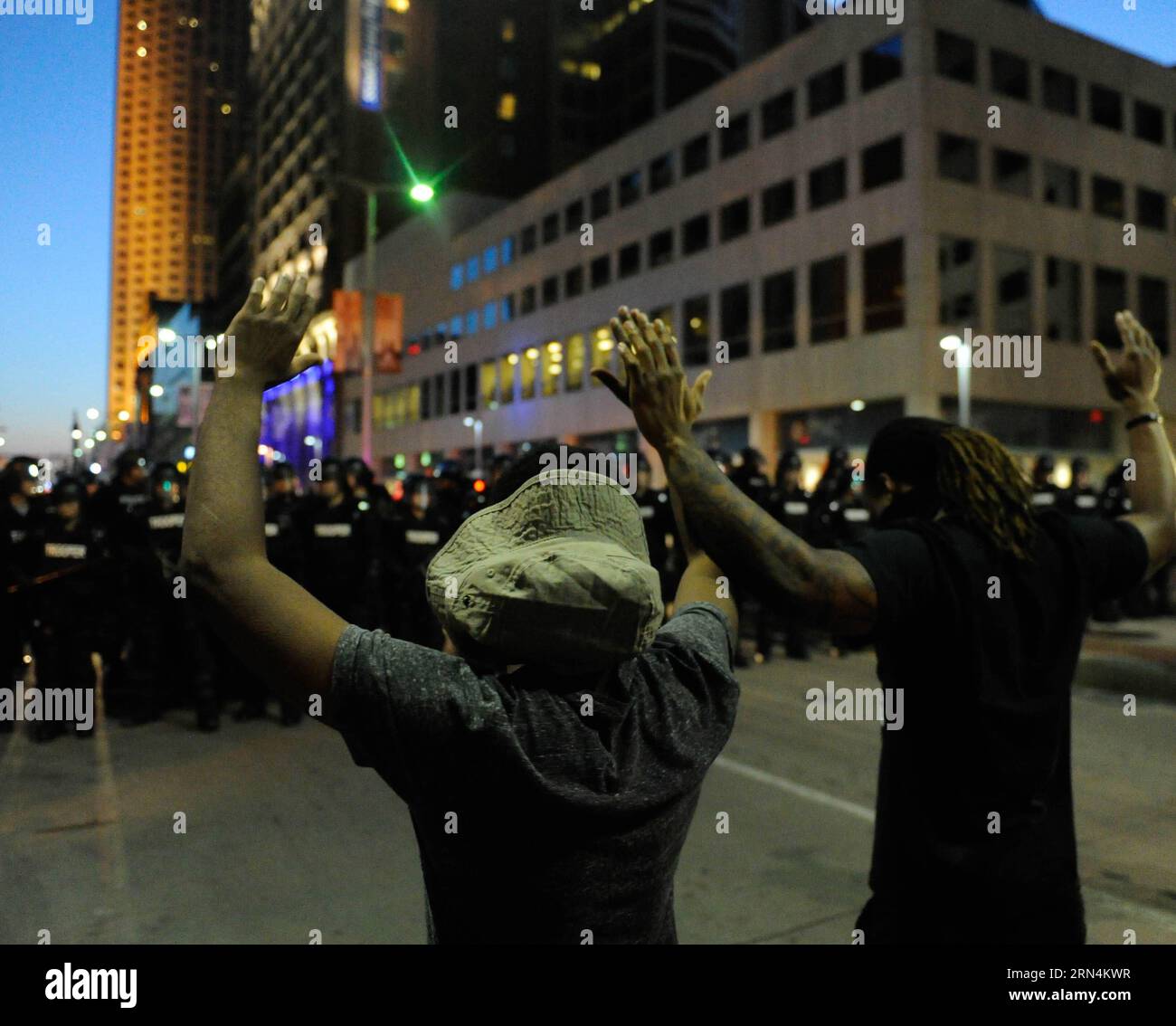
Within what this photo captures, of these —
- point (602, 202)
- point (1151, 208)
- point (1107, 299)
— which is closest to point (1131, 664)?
point (1107, 299)

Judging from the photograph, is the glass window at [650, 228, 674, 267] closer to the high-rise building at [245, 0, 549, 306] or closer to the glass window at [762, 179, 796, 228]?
the glass window at [762, 179, 796, 228]

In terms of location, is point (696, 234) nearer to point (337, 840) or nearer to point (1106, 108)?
point (1106, 108)

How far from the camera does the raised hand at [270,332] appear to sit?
139 centimetres

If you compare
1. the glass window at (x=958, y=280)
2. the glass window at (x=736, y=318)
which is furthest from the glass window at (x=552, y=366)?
the glass window at (x=958, y=280)

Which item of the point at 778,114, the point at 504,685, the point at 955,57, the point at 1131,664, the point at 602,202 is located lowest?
the point at 1131,664

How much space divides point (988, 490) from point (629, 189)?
39277 millimetres

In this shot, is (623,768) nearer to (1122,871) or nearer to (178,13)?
(1122,871)

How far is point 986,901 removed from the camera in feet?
5.97

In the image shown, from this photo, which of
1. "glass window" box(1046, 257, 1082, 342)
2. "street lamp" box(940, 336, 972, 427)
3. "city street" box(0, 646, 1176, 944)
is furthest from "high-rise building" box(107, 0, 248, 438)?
"city street" box(0, 646, 1176, 944)

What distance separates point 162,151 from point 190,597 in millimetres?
193408

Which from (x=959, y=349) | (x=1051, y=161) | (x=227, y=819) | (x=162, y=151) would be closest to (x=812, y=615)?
(x=227, y=819)

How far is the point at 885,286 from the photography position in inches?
1092

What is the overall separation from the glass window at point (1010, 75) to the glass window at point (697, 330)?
A: 11309mm

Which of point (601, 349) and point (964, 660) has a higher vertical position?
point (601, 349)
